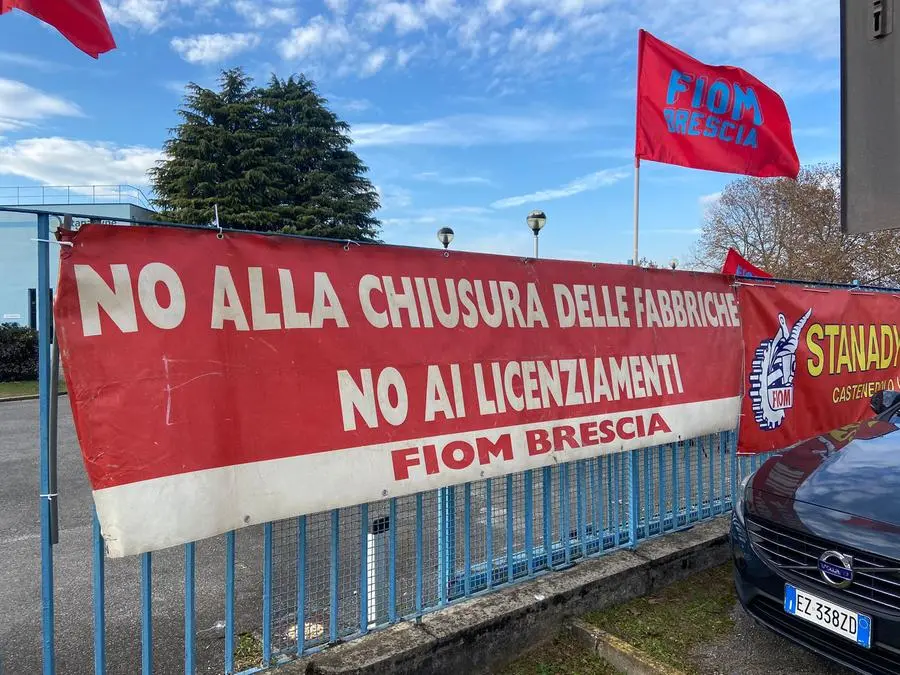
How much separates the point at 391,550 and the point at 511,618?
0.79 meters

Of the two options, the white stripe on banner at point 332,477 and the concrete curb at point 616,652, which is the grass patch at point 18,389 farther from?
the concrete curb at point 616,652

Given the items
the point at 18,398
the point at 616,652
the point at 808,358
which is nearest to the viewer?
the point at 616,652

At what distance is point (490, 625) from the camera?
2.95 meters

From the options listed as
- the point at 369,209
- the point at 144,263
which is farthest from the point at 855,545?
the point at 369,209

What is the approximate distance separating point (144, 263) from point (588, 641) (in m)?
2.86

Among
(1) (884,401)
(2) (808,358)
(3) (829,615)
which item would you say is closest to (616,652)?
(3) (829,615)

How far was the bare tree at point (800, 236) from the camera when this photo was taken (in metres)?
22.8

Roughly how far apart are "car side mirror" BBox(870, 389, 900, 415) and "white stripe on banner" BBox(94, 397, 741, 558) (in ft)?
5.83

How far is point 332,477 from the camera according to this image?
2.48 metres

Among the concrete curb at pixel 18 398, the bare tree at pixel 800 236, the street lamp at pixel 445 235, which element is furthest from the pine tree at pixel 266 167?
the bare tree at pixel 800 236

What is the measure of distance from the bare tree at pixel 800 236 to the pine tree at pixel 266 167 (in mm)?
17942

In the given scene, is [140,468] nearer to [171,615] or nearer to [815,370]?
[171,615]

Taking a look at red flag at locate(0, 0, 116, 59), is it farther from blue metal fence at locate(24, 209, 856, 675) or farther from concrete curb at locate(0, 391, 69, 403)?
concrete curb at locate(0, 391, 69, 403)

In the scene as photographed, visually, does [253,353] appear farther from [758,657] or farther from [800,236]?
[800,236]
